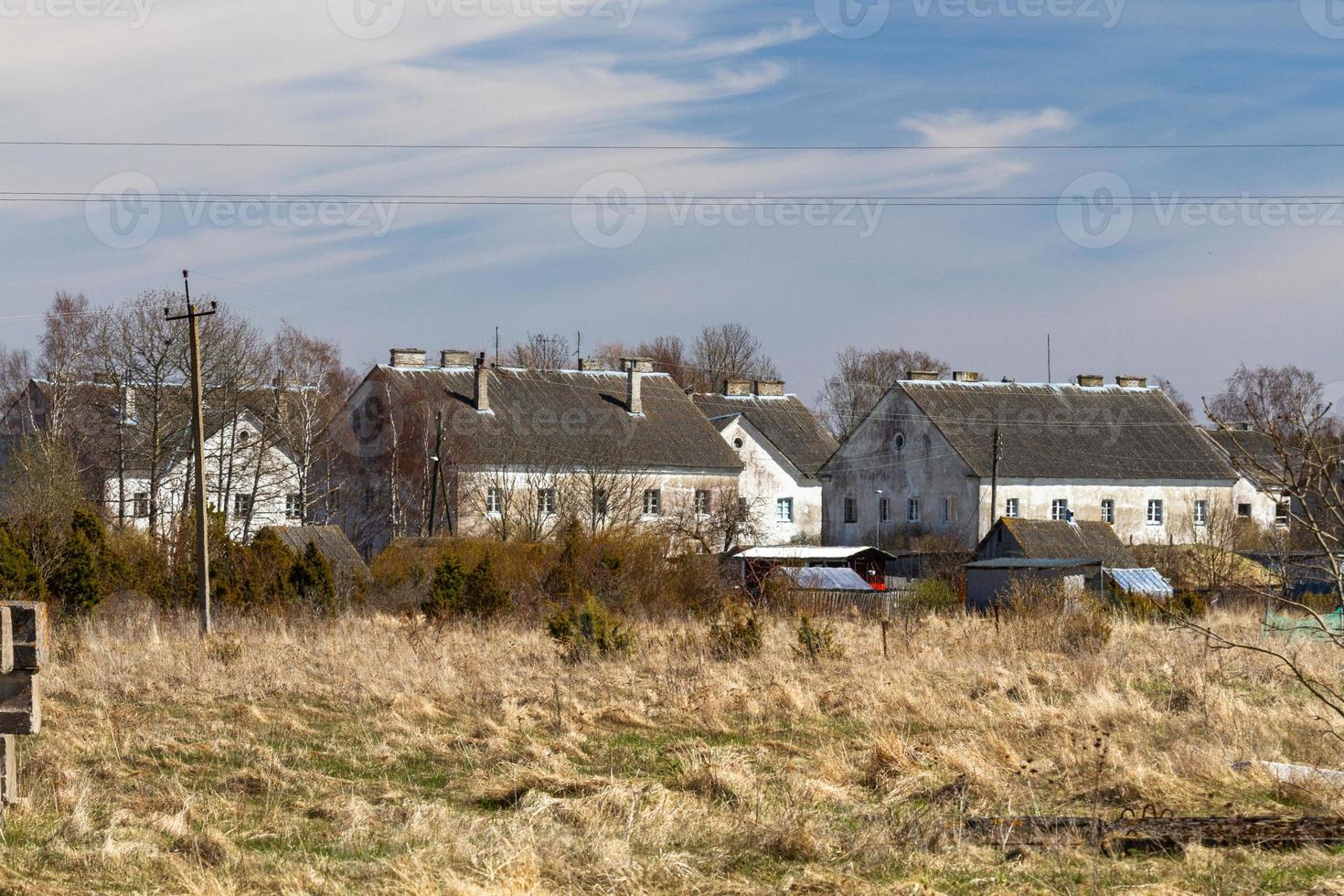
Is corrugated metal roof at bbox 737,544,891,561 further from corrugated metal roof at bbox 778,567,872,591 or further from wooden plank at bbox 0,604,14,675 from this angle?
wooden plank at bbox 0,604,14,675

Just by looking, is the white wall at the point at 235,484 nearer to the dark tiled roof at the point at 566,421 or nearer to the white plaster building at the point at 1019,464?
the dark tiled roof at the point at 566,421

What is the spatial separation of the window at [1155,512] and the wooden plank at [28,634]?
46535 mm

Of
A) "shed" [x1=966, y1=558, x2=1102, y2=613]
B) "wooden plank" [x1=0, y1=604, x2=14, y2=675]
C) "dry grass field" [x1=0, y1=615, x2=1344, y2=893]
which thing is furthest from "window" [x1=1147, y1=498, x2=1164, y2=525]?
"wooden plank" [x1=0, y1=604, x2=14, y2=675]

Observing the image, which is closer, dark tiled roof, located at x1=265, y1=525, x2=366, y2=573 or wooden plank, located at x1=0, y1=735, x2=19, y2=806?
wooden plank, located at x1=0, y1=735, x2=19, y2=806

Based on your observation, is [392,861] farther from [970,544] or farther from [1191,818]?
[970,544]

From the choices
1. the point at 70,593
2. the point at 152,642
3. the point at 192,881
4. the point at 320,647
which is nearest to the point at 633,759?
the point at 192,881

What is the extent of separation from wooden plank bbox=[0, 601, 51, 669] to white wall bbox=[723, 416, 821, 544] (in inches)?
1773

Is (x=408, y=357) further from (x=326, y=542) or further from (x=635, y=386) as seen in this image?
(x=326, y=542)

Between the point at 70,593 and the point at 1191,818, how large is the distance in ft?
72.4

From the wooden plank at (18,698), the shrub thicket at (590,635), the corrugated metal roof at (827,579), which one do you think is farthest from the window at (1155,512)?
the wooden plank at (18,698)

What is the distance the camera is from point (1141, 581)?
30.3 m

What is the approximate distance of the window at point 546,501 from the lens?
148 feet

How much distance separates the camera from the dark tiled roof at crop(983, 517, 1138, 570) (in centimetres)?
3384

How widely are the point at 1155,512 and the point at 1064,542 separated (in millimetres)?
17670
